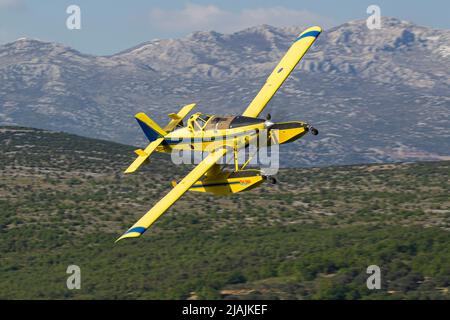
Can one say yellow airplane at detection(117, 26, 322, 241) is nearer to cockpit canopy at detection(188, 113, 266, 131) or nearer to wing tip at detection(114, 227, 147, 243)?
cockpit canopy at detection(188, 113, 266, 131)

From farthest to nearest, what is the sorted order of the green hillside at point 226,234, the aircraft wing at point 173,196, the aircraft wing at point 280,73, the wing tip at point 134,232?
the green hillside at point 226,234, the aircraft wing at point 280,73, the aircraft wing at point 173,196, the wing tip at point 134,232

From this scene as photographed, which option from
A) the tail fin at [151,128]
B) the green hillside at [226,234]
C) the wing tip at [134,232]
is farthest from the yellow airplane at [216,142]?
the green hillside at [226,234]

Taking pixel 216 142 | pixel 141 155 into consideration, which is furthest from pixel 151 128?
pixel 216 142

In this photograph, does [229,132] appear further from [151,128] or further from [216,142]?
[151,128]

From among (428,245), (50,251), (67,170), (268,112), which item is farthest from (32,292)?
(67,170)

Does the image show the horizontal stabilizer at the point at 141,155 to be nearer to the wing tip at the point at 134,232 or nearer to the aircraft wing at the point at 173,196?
the aircraft wing at the point at 173,196

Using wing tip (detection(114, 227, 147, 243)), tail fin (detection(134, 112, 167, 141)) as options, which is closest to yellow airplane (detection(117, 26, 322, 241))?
tail fin (detection(134, 112, 167, 141))
